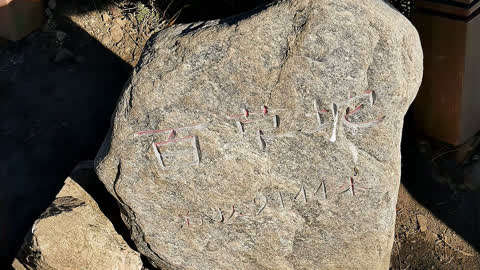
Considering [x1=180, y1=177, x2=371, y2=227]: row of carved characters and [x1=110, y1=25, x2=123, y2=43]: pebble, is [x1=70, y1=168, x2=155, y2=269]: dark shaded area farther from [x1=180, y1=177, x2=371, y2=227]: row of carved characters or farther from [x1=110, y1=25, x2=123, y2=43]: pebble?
[x1=110, y1=25, x2=123, y2=43]: pebble

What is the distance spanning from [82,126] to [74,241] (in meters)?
1.29

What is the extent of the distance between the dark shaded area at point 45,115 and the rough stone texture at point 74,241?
0.53m

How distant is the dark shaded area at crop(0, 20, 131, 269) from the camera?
13.3ft

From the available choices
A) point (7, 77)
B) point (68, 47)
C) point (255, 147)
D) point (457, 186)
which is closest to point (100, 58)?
point (68, 47)

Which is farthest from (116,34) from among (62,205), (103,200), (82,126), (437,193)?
(437,193)

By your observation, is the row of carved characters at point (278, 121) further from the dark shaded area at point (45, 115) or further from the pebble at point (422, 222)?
the dark shaded area at point (45, 115)

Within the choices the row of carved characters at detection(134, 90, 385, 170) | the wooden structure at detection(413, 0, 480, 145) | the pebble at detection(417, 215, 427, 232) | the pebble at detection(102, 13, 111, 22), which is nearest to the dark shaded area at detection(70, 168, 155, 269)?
the row of carved characters at detection(134, 90, 385, 170)

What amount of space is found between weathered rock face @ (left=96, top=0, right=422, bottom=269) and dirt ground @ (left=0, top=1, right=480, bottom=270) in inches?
30.9

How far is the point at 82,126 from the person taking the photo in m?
4.44

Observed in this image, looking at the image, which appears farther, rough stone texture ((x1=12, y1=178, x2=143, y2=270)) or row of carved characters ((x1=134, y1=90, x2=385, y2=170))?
rough stone texture ((x1=12, y1=178, x2=143, y2=270))

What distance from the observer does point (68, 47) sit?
15.9ft

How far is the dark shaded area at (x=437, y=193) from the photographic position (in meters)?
4.04

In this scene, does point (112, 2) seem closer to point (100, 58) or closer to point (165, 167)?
point (100, 58)

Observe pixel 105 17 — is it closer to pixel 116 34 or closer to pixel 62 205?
pixel 116 34
